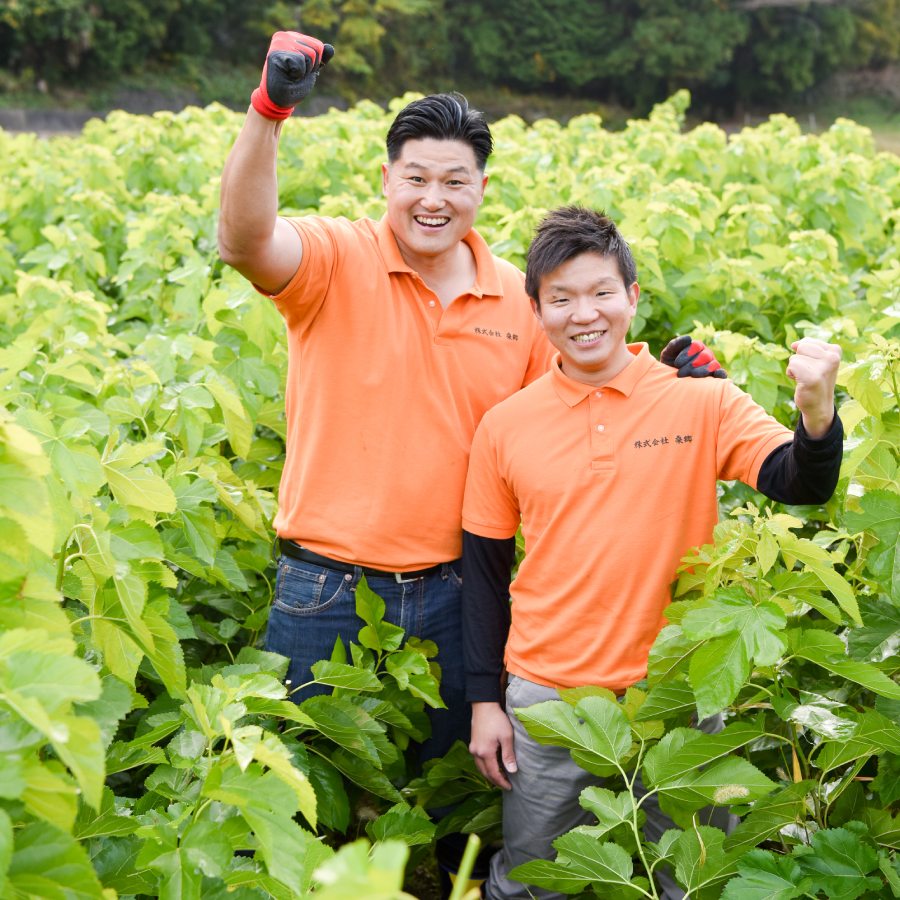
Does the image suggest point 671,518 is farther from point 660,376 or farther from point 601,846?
point 601,846

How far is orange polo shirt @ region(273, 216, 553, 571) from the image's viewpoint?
2.66 meters

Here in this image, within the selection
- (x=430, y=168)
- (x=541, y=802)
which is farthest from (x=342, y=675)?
(x=430, y=168)

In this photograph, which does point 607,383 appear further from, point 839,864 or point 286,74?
point 839,864

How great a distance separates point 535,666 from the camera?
2469mm

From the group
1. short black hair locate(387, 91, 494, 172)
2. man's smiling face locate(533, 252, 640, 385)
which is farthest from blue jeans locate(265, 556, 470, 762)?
short black hair locate(387, 91, 494, 172)

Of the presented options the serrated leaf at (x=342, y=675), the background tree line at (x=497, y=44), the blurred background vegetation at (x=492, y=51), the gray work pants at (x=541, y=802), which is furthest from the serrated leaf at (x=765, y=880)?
the background tree line at (x=497, y=44)

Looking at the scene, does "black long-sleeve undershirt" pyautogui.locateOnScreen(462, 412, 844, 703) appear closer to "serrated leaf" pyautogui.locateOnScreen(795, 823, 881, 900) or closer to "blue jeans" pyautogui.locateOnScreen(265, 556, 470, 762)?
"blue jeans" pyautogui.locateOnScreen(265, 556, 470, 762)

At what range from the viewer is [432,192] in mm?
2672

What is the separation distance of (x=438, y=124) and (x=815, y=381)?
44.7 inches

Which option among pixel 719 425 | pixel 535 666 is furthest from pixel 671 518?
pixel 535 666

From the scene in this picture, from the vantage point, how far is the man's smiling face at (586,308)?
240 centimetres

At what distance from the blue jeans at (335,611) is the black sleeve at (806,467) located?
2.80ft

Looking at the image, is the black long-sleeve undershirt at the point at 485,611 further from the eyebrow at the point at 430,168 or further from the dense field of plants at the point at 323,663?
the eyebrow at the point at 430,168

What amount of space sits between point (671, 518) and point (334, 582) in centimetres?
80
